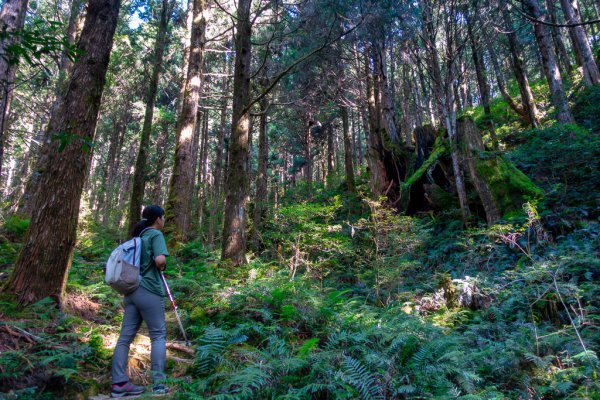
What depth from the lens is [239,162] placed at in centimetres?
810

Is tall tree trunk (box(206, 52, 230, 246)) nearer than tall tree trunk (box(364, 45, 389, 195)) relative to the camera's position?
No

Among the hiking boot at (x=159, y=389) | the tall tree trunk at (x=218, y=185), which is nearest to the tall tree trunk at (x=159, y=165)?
the tall tree trunk at (x=218, y=185)

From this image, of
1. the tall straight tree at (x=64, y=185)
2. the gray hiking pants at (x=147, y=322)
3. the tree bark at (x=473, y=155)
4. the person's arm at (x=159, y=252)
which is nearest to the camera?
the gray hiking pants at (x=147, y=322)

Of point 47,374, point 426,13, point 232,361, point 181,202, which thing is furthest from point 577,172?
point 47,374

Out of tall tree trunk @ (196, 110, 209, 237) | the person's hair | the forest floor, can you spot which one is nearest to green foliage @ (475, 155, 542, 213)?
the forest floor

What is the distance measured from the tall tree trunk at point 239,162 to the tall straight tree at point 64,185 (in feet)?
10.9

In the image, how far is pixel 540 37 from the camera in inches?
497

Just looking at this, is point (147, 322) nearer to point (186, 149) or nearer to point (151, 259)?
point (151, 259)

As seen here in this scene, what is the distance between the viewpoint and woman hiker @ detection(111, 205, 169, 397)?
3.44 m

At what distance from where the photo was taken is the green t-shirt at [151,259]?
3711 mm

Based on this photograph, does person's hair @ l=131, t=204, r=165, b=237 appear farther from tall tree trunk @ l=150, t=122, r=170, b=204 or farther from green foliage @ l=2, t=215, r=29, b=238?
tall tree trunk @ l=150, t=122, r=170, b=204

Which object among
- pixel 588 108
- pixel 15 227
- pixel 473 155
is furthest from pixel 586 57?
pixel 15 227

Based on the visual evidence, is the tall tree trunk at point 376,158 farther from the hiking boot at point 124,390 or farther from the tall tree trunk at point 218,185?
the hiking boot at point 124,390

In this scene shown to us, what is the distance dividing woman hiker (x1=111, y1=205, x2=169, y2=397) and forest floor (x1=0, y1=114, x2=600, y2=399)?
0.88ft
